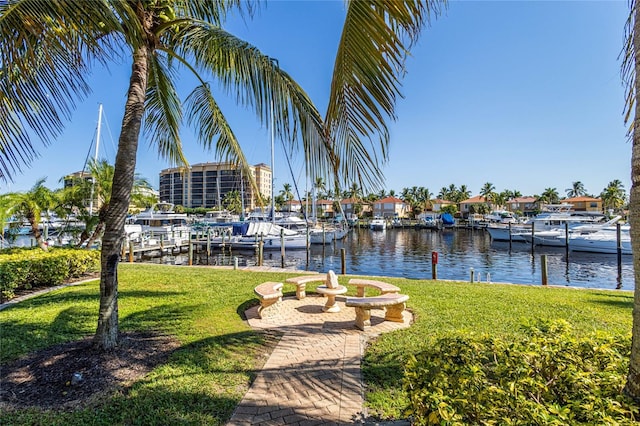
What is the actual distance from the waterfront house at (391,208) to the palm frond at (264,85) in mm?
87933

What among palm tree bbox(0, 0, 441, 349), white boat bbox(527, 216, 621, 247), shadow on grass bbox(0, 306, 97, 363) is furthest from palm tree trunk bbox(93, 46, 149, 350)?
white boat bbox(527, 216, 621, 247)

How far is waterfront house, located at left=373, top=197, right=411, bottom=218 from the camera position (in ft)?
297

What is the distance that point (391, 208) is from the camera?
3578 inches

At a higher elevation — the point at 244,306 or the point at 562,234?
the point at 562,234

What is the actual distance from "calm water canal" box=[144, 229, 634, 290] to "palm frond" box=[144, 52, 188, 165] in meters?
16.2

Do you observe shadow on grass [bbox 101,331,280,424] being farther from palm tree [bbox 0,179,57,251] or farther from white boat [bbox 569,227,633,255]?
white boat [bbox 569,227,633,255]

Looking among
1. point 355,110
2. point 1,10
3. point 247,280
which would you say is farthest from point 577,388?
point 247,280

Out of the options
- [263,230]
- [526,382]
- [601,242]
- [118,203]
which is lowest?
[601,242]

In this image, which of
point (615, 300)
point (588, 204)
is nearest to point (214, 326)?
point (615, 300)

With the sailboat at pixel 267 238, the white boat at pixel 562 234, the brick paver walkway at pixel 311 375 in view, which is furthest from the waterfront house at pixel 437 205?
the brick paver walkway at pixel 311 375

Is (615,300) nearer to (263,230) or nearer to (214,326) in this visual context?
(214,326)

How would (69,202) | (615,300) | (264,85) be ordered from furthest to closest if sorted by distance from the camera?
(69,202)
(615,300)
(264,85)

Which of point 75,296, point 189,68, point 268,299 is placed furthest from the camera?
point 75,296

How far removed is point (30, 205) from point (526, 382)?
561 inches
